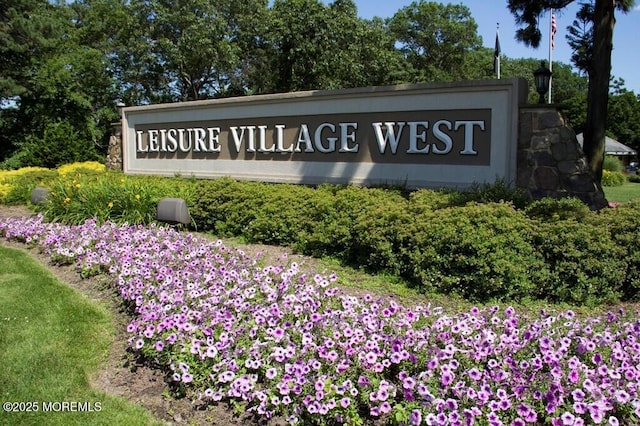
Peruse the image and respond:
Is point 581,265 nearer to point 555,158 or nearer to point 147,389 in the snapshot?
point 555,158

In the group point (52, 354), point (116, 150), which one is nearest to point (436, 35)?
point (116, 150)

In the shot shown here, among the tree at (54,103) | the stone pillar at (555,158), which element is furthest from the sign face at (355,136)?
the tree at (54,103)

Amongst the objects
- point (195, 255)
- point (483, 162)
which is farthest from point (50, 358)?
point (483, 162)

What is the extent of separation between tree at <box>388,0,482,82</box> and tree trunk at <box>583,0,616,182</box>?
2838 cm

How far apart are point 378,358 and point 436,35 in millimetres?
36889

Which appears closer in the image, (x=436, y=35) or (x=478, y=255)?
(x=478, y=255)

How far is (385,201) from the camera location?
20.7 ft

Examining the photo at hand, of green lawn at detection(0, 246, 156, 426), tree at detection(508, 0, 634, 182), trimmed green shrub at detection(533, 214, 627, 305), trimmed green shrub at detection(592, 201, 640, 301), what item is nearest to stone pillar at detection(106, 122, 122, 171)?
green lawn at detection(0, 246, 156, 426)

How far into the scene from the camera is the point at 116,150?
42.2 ft

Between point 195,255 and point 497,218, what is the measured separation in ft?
10.0

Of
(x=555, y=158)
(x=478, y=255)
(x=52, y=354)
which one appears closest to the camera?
(x=52, y=354)

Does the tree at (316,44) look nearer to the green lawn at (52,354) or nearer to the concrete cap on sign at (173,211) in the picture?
the concrete cap on sign at (173,211)

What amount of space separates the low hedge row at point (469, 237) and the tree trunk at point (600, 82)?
2389 mm

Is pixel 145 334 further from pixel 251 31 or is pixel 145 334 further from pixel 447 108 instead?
pixel 251 31
